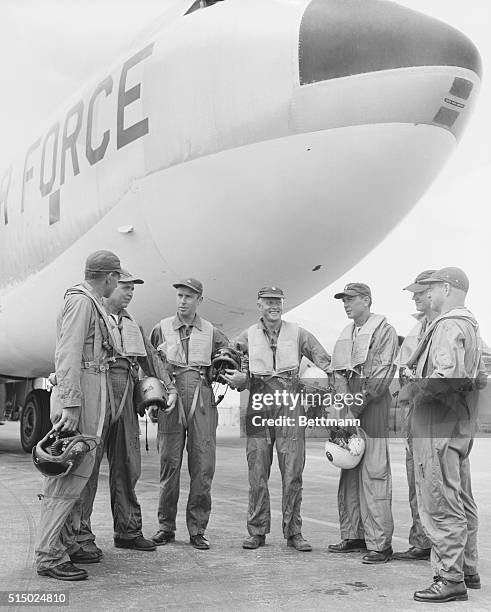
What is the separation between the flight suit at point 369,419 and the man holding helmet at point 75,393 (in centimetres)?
161

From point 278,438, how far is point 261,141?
7.97 feet

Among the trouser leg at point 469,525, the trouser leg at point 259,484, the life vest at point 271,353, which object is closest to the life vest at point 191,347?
the life vest at point 271,353

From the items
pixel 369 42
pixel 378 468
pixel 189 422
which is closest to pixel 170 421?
pixel 189 422

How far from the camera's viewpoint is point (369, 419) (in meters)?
4.71

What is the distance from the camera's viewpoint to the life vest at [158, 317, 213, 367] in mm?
5047

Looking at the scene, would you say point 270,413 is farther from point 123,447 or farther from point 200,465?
point 123,447

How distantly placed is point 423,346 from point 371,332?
0.86 m

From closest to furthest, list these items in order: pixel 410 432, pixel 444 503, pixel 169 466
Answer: pixel 444 503, pixel 410 432, pixel 169 466

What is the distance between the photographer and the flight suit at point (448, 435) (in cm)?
366

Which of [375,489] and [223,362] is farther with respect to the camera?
[223,362]

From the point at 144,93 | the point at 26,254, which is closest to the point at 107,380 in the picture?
the point at 144,93

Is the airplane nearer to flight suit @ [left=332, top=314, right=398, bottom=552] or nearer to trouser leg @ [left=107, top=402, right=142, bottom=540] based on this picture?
flight suit @ [left=332, top=314, right=398, bottom=552]

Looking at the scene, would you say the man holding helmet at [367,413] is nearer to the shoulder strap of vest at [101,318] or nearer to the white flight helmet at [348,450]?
the white flight helmet at [348,450]

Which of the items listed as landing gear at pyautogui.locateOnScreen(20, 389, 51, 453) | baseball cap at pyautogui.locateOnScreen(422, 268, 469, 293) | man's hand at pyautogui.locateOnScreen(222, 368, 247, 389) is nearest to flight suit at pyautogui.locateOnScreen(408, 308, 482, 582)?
baseball cap at pyautogui.locateOnScreen(422, 268, 469, 293)
